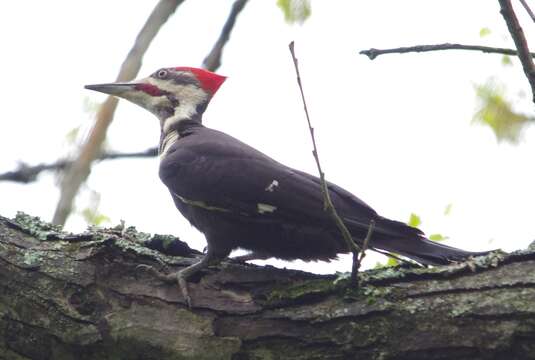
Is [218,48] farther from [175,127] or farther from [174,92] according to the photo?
[174,92]

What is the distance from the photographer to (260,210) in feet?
11.3

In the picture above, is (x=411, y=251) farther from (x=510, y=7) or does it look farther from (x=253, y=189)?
(x=510, y=7)

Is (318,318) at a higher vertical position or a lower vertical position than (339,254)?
lower

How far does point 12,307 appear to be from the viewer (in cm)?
277

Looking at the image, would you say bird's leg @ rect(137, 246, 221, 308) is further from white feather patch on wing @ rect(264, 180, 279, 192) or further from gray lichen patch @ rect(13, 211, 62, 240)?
white feather patch on wing @ rect(264, 180, 279, 192)

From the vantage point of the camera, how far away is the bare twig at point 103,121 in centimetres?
222

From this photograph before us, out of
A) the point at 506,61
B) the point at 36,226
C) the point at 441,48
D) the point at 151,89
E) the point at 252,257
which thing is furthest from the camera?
the point at 151,89

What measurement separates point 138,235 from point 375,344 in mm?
1198

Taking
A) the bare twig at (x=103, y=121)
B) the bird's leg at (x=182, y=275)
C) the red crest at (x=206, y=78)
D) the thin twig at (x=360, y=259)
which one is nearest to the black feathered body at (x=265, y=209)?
the bird's leg at (x=182, y=275)

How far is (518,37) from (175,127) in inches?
98.6

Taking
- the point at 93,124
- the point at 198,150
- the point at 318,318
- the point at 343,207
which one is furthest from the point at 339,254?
the point at 93,124

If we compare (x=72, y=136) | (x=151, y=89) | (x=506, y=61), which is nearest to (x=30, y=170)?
(x=72, y=136)

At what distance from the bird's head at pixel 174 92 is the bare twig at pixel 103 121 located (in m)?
1.94

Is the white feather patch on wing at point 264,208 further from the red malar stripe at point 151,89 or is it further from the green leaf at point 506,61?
the green leaf at point 506,61
